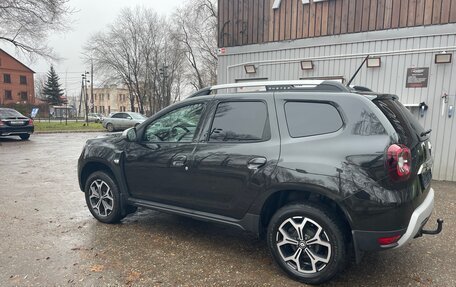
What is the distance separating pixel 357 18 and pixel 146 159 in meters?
6.22

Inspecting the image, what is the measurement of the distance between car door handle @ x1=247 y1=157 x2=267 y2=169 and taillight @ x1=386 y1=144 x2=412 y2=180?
1.05m

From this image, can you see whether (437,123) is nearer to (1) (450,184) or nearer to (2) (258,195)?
(1) (450,184)

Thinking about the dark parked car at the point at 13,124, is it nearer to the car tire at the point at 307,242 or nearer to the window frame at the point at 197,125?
the window frame at the point at 197,125

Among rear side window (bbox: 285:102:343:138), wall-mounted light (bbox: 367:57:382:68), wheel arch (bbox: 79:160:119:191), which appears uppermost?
wall-mounted light (bbox: 367:57:382:68)

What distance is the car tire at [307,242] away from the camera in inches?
A: 108

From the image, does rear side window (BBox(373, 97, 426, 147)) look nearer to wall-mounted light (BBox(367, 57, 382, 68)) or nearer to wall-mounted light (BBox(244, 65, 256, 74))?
wall-mounted light (BBox(367, 57, 382, 68))

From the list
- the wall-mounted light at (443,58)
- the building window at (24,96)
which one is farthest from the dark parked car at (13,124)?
the building window at (24,96)

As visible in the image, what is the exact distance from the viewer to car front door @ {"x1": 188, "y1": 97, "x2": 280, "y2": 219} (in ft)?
10.0

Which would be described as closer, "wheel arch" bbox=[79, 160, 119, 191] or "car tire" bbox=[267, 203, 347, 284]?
"car tire" bbox=[267, 203, 347, 284]

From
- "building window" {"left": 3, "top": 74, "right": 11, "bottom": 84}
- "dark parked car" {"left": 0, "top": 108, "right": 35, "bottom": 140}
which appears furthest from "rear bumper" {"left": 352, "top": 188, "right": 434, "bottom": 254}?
"building window" {"left": 3, "top": 74, "right": 11, "bottom": 84}

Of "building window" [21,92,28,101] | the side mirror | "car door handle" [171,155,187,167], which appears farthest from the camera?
"building window" [21,92,28,101]

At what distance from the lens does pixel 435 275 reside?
10.1 ft

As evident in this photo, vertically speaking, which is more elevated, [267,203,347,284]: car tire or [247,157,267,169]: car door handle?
[247,157,267,169]: car door handle

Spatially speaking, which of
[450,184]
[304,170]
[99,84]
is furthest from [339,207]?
Result: [99,84]
